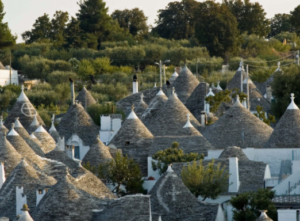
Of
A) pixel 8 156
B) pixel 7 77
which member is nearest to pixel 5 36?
pixel 7 77

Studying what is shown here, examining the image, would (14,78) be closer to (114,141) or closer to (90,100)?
(90,100)

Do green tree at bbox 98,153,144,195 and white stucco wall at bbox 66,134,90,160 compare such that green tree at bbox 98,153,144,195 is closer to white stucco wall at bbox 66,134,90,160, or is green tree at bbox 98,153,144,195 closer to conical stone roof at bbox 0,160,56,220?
conical stone roof at bbox 0,160,56,220

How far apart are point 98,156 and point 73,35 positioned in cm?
6905

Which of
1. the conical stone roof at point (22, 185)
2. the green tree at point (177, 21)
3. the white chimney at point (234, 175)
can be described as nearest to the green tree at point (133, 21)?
the green tree at point (177, 21)

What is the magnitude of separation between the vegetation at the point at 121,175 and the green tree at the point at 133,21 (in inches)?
3254

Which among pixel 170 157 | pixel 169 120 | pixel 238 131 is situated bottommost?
pixel 170 157

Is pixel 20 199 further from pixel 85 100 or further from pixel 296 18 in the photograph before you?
pixel 296 18

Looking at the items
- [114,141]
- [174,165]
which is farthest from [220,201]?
[114,141]


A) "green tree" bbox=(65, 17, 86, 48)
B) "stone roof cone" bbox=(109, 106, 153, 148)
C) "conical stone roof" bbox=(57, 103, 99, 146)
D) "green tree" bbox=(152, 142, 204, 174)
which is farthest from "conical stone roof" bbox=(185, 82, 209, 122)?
"green tree" bbox=(65, 17, 86, 48)

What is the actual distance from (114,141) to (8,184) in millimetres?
16904

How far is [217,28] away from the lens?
101875 millimetres

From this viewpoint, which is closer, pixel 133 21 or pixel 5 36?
pixel 5 36

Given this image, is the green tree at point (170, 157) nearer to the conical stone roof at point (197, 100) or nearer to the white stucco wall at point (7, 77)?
the conical stone roof at point (197, 100)

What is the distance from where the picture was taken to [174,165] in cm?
4631
